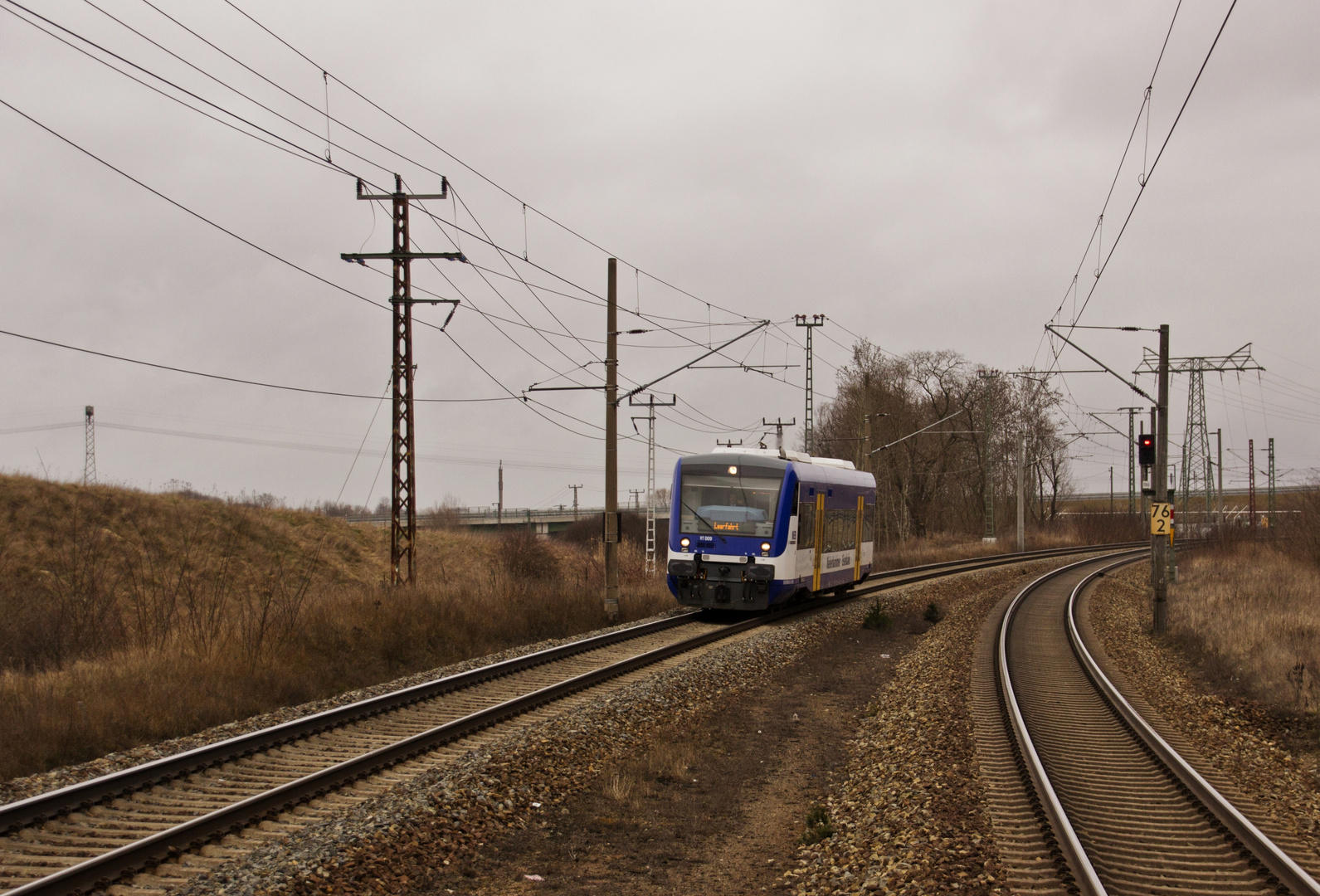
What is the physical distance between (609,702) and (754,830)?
352 centimetres

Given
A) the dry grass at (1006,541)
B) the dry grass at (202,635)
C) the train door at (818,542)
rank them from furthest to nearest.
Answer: the dry grass at (1006,541), the train door at (818,542), the dry grass at (202,635)

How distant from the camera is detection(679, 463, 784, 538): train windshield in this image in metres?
18.7

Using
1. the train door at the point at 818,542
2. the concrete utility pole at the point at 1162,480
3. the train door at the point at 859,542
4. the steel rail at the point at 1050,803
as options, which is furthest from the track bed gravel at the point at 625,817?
the train door at the point at 859,542

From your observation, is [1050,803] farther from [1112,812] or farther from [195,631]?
[195,631]

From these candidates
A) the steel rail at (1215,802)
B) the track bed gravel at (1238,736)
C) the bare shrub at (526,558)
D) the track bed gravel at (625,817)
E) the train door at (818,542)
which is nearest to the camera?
the steel rail at (1215,802)

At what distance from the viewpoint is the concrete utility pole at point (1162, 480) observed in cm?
1962

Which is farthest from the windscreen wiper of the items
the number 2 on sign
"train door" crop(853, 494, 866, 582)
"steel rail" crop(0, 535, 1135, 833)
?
the number 2 on sign

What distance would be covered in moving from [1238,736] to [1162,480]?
1148 cm

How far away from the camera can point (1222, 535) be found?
42500mm

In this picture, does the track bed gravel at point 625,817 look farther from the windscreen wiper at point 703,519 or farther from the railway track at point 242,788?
the windscreen wiper at point 703,519

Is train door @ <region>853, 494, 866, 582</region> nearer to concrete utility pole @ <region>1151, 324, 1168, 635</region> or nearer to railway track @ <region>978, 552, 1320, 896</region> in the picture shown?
concrete utility pole @ <region>1151, 324, 1168, 635</region>

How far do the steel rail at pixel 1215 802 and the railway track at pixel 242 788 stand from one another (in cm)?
632

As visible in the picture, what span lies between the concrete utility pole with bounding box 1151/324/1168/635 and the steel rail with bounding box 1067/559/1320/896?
21.4 feet

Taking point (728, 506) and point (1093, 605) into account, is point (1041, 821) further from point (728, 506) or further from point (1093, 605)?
point (1093, 605)
